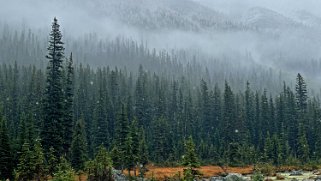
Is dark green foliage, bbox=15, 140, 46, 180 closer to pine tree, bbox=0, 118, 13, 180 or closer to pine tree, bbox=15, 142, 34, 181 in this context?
pine tree, bbox=15, 142, 34, 181

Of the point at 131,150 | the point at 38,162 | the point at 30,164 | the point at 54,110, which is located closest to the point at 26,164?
the point at 30,164

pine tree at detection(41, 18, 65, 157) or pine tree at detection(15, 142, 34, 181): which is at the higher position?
pine tree at detection(41, 18, 65, 157)

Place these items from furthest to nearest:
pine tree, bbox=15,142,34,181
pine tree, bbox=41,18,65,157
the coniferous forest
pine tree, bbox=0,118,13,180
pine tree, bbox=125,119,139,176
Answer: pine tree, bbox=125,119,139,176 < the coniferous forest < pine tree, bbox=0,118,13,180 < pine tree, bbox=41,18,65,157 < pine tree, bbox=15,142,34,181

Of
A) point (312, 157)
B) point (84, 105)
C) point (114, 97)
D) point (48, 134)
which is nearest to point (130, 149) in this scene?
point (48, 134)

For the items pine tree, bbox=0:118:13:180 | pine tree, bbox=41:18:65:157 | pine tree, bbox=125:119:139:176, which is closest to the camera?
pine tree, bbox=41:18:65:157

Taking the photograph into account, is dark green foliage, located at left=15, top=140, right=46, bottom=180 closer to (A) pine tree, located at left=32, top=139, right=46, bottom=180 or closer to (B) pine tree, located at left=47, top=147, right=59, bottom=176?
(A) pine tree, located at left=32, top=139, right=46, bottom=180

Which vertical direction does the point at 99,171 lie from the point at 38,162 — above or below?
below

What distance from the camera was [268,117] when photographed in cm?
12269

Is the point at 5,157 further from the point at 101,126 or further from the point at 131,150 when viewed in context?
the point at 101,126

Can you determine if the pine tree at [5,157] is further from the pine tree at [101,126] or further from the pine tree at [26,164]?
the pine tree at [101,126]

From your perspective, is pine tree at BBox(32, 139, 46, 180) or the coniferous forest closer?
pine tree at BBox(32, 139, 46, 180)

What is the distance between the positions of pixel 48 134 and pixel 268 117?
85.2 m

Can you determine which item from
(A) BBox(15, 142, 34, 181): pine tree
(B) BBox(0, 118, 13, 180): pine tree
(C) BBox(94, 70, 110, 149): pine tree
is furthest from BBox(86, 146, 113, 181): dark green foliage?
(C) BBox(94, 70, 110, 149): pine tree

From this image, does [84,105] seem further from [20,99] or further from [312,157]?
[312,157]
